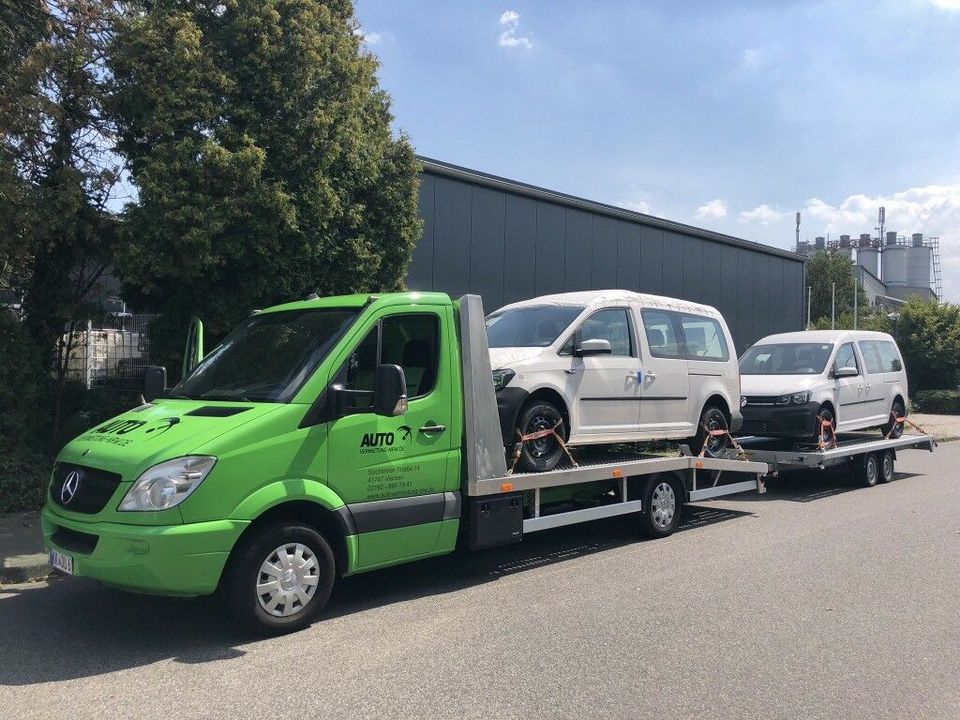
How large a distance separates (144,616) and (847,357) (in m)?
10.8

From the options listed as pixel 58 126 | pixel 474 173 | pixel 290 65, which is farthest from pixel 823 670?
pixel 474 173

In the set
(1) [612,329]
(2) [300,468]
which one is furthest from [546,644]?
(1) [612,329]

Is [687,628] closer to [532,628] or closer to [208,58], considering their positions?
[532,628]

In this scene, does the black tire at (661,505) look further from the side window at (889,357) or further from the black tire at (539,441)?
the side window at (889,357)

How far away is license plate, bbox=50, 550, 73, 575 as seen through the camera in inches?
197

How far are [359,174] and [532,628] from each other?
659cm

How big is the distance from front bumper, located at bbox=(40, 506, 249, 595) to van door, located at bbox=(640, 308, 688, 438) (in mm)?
4692

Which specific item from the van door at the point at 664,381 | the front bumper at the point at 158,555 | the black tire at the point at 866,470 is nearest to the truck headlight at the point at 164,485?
the front bumper at the point at 158,555

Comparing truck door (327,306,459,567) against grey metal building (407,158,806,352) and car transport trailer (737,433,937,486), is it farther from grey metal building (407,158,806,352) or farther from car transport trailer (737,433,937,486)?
grey metal building (407,158,806,352)

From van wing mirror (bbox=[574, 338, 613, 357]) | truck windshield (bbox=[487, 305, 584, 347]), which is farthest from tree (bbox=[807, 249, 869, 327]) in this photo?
van wing mirror (bbox=[574, 338, 613, 357])

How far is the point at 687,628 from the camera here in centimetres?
545

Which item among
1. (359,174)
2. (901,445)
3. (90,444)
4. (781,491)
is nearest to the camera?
(90,444)

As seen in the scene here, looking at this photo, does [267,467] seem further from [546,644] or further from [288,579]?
[546,644]

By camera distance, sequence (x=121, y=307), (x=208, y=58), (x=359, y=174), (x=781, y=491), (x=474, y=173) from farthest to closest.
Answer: (x=474, y=173)
(x=781, y=491)
(x=121, y=307)
(x=359, y=174)
(x=208, y=58)
